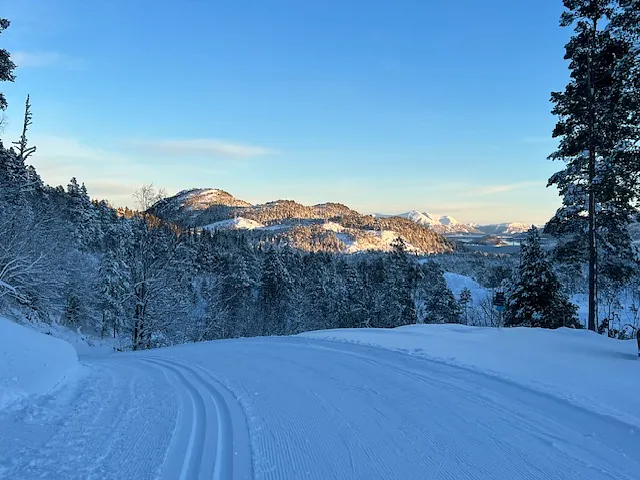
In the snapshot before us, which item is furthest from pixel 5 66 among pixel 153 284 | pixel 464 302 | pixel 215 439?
pixel 464 302

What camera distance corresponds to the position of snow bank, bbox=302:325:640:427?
5.46 metres

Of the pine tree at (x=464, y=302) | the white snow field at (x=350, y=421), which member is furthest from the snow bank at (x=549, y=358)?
the pine tree at (x=464, y=302)

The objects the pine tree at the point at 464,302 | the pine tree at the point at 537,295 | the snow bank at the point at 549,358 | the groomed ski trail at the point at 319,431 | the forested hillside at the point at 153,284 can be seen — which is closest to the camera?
the groomed ski trail at the point at 319,431

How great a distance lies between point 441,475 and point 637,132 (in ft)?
41.7

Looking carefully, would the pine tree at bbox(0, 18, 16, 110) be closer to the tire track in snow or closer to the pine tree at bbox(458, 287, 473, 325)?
the tire track in snow

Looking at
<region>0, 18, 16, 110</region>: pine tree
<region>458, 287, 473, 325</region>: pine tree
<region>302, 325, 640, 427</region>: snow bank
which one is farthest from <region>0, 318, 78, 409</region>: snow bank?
<region>458, 287, 473, 325</region>: pine tree

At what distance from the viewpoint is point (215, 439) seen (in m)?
4.56

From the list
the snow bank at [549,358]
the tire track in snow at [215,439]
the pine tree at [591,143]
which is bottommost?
the tire track in snow at [215,439]

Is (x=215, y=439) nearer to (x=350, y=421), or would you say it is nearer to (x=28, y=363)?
(x=350, y=421)

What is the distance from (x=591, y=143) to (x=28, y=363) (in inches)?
664

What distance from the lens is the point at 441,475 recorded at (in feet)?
12.0

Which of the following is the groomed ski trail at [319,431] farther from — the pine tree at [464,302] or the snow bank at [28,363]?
the pine tree at [464,302]

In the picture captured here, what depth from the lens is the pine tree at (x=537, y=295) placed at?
19734 millimetres

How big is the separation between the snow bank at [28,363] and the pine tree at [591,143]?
14906mm
